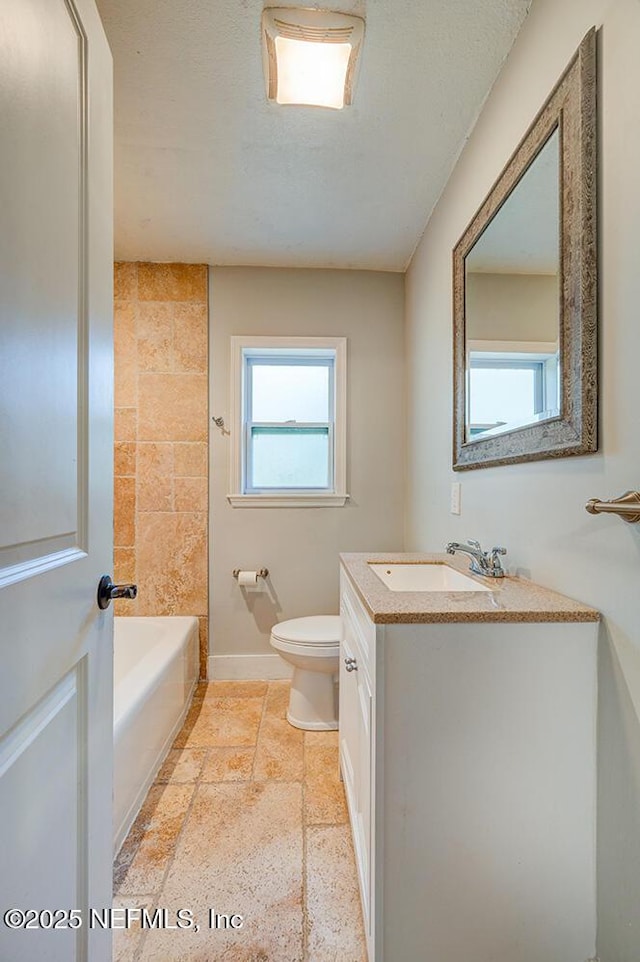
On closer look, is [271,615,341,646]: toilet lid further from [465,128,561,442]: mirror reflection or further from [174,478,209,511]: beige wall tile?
[465,128,561,442]: mirror reflection

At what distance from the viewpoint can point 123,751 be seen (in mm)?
1400

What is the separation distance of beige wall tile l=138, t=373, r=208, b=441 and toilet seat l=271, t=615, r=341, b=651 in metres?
1.18

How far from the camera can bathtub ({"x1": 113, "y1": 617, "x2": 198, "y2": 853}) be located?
1.40 meters

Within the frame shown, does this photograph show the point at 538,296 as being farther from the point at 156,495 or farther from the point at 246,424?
the point at 156,495

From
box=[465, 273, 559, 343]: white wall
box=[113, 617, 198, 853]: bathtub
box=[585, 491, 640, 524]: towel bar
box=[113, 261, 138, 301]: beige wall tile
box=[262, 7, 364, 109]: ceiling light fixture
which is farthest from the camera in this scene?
box=[113, 261, 138, 301]: beige wall tile

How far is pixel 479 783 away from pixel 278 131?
2069mm

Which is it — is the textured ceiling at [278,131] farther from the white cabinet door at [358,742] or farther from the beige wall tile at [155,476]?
the white cabinet door at [358,742]

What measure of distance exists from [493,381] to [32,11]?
1307 mm

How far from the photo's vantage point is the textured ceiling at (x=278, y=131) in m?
1.22

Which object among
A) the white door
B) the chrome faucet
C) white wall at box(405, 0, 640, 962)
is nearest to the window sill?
the chrome faucet

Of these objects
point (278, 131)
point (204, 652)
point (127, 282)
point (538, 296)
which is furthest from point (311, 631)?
point (127, 282)

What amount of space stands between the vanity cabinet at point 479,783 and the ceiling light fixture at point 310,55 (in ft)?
5.16

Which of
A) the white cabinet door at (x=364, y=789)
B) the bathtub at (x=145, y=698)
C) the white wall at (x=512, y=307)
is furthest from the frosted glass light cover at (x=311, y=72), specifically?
the bathtub at (x=145, y=698)

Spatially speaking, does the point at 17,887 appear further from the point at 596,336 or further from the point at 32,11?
the point at 596,336
